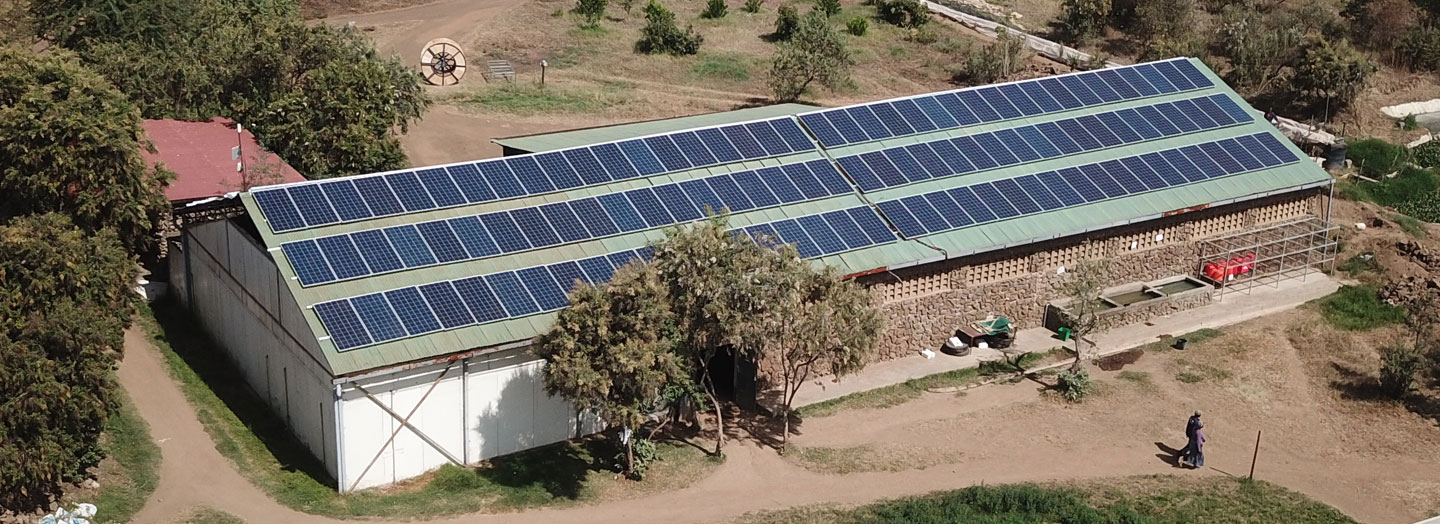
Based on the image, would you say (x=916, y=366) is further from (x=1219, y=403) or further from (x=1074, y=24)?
(x=1074, y=24)

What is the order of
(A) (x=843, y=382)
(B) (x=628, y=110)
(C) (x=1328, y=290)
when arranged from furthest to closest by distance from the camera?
(B) (x=628, y=110) → (C) (x=1328, y=290) → (A) (x=843, y=382)

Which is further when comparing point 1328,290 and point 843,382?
point 1328,290

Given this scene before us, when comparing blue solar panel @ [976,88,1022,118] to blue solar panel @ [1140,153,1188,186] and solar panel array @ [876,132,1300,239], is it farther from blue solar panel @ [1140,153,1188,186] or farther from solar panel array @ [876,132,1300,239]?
blue solar panel @ [1140,153,1188,186]

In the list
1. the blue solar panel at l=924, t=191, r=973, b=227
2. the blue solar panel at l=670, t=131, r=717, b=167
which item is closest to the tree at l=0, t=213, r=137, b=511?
the blue solar panel at l=670, t=131, r=717, b=167

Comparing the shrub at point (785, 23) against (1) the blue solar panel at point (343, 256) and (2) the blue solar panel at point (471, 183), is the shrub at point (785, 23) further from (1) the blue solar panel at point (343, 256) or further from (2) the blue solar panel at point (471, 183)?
(1) the blue solar panel at point (343, 256)

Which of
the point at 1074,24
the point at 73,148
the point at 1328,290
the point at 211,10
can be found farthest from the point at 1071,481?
the point at 1074,24

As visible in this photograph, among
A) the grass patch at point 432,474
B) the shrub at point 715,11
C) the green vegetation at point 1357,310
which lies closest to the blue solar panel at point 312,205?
the grass patch at point 432,474
